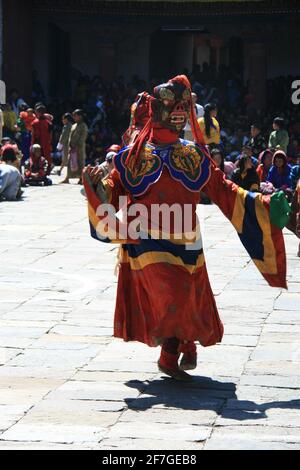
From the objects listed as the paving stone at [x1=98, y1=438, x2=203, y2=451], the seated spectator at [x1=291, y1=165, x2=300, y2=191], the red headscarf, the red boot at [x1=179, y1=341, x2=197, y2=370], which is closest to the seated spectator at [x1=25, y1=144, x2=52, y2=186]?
the seated spectator at [x1=291, y1=165, x2=300, y2=191]

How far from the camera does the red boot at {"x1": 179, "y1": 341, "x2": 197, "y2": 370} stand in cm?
678

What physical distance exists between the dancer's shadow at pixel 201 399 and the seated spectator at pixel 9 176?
956 centimetres

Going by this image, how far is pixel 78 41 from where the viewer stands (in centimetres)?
2755

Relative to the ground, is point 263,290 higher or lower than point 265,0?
lower

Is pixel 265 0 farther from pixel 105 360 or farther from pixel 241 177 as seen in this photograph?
pixel 105 360

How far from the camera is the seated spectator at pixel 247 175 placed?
14.7 meters

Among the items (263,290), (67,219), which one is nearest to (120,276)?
(263,290)

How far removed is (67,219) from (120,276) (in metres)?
7.91

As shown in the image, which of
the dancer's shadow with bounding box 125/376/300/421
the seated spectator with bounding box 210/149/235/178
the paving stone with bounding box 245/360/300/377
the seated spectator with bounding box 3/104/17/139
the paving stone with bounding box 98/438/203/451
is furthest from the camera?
the seated spectator with bounding box 3/104/17/139

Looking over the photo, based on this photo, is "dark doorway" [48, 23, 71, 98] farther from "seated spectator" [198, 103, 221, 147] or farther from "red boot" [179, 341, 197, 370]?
"red boot" [179, 341, 197, 370]

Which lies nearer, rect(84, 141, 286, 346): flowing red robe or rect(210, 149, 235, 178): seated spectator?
rect(84, 141, 286, 346): flowing red robe

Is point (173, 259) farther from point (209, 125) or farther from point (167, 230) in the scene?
point (209, 125)

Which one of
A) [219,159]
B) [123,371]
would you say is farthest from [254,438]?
[219,159]

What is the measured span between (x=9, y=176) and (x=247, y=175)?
3.25 m
